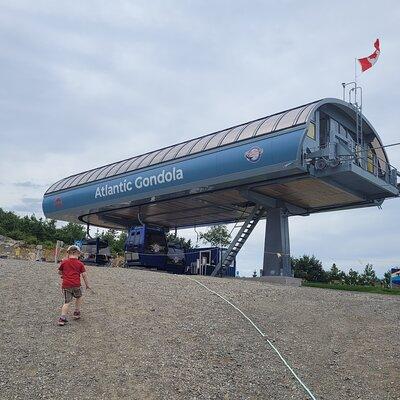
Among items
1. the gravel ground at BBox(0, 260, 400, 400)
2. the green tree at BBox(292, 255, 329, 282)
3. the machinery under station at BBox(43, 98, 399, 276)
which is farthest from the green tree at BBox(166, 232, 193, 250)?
the gravel ground at BBox(0, 260, 400, 400)

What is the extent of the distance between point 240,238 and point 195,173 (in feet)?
14.8

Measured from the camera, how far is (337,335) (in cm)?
1110

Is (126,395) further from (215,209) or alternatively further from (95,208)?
(95,208)

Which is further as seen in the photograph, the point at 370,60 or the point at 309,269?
the point at 309,269

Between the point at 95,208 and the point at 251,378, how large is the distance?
2669cm

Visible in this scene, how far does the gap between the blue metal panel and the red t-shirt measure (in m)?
12.3

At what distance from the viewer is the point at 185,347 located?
9570 mm

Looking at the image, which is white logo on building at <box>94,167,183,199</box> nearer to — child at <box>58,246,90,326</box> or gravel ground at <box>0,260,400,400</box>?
gravel ground at <box>0,260,400,400</box>

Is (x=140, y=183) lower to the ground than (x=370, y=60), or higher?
lower

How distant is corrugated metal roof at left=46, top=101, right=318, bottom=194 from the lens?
2236 centimetres

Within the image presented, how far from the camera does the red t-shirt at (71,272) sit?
10.8 metres

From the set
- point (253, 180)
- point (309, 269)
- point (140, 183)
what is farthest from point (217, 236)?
point (253, 180)

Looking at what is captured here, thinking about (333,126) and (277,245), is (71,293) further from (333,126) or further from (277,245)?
(333,126)

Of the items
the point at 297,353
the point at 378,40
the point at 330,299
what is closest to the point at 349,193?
the point at 378,40
